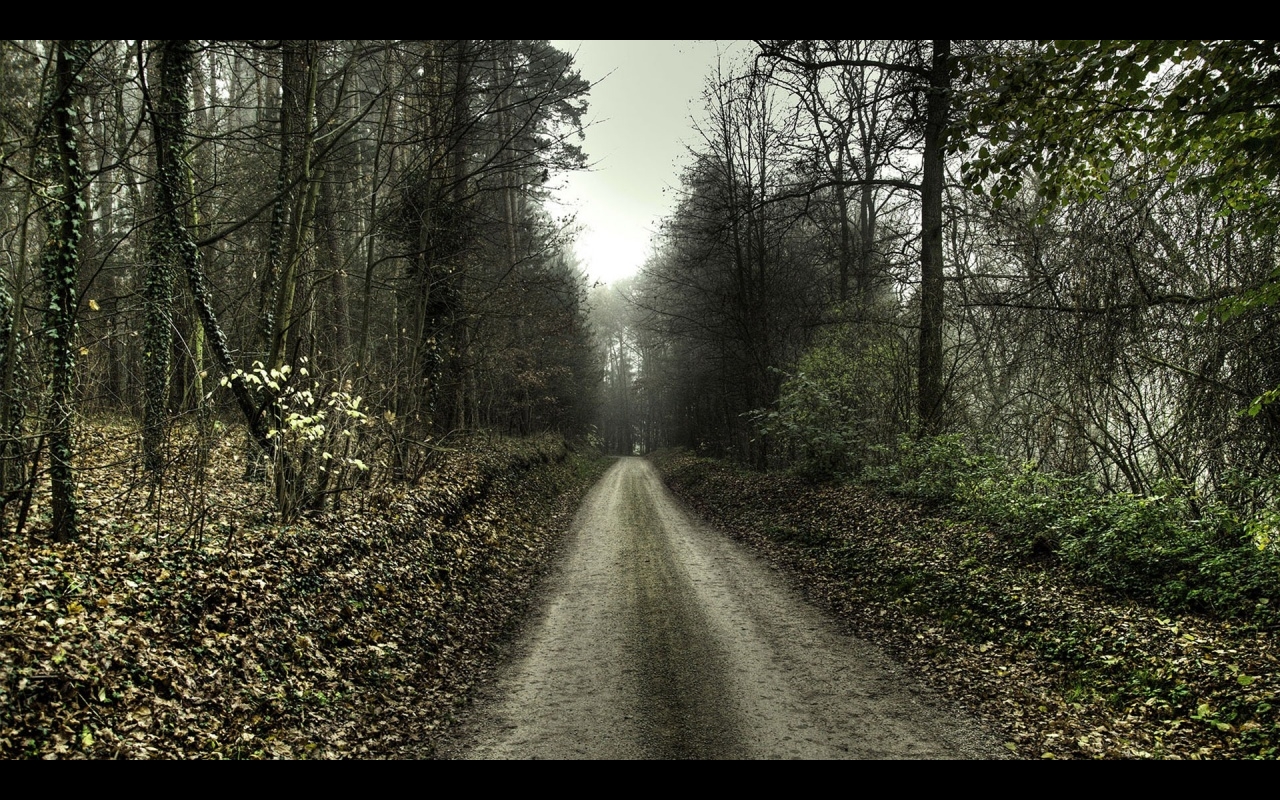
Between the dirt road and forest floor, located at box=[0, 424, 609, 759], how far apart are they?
28.1 inches

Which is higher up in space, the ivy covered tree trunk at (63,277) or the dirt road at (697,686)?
the ivy covered tree trunk at (63,277)

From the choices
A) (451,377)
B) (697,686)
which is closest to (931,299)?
(697,686)

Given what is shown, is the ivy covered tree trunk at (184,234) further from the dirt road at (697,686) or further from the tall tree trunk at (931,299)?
the tall tree trunk at (931,299)

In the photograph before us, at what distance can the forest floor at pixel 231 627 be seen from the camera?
4.14 meters

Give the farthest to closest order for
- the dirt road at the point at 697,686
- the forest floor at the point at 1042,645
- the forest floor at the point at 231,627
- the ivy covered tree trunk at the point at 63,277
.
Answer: the ivy covered tree trunk at the point at 63,277
the dirt road at the point at 697,686
the forest floor at the point at 1042,645
the forest floor at the point at 231,627

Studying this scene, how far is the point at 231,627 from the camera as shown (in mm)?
5484

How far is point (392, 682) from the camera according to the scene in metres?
6.02

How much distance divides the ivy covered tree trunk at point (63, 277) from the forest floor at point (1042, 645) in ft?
27.4

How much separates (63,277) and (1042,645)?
9923 millimetres

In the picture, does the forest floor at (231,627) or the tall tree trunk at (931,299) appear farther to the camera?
the tall tree trunk at (931,299)

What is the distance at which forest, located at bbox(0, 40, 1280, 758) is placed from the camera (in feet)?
15.6

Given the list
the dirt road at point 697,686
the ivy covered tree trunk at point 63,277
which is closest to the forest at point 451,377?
the ivy covered tree trunk at point 63,277
